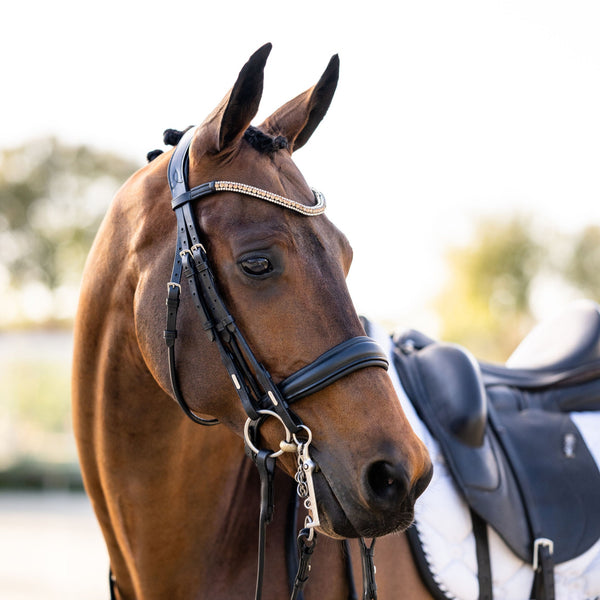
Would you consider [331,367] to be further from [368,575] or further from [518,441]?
[518,441]

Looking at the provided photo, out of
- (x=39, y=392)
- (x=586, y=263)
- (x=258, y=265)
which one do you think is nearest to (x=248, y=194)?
(x=258, y=265)

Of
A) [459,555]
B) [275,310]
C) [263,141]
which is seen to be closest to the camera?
[275,310]

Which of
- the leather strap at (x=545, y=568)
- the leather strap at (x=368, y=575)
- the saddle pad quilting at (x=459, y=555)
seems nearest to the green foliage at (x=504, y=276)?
the saddle pad quilting at (x=459, y=555)

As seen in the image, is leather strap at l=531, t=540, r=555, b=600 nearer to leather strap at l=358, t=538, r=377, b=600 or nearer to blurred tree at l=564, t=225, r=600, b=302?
leather strap at l=358, t=538, r=377, b=600

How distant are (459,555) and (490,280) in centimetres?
2702

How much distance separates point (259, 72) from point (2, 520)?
11.9m

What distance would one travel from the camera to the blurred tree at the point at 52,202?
23.5 m

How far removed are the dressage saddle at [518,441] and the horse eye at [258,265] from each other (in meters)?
1.00

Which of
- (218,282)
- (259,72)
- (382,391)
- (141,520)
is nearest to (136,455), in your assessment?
(141,520)

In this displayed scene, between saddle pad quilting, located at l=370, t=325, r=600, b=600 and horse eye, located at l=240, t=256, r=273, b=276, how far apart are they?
2.62 ft

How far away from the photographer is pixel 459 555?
88.4 inches

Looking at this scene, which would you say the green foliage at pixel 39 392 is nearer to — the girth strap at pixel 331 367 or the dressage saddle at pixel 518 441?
the dressage saddle at pixel 518 441

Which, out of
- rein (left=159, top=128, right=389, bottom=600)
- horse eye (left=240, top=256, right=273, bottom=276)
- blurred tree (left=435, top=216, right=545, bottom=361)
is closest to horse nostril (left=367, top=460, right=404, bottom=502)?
rein (left=159, top=128, right=389, bottom=600)

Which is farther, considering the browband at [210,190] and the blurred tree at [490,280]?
the blurred tree at [490,280]
